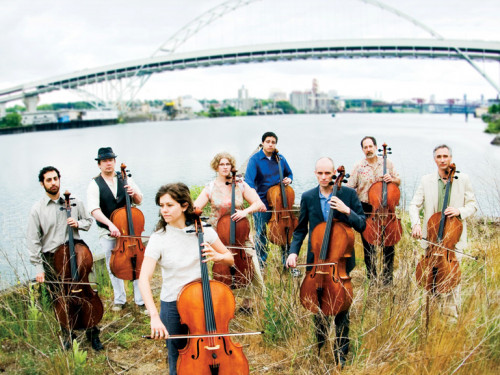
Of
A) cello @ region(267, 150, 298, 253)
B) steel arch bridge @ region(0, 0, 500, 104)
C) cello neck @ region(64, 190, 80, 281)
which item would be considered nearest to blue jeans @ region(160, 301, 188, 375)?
cello neck @ region(64, 190, 80, 281)

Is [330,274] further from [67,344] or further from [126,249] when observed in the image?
[67,344]

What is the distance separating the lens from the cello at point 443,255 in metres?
3.24

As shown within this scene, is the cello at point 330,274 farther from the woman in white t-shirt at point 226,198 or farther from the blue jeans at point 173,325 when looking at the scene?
the woman in white t-shirt at point 226,198

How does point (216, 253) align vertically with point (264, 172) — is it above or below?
below

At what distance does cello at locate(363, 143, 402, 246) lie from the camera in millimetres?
3986

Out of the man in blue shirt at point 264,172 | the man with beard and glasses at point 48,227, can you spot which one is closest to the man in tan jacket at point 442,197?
the man in blue shirt at point 264,172

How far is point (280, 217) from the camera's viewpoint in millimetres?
4496

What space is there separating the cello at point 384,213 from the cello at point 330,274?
119cm

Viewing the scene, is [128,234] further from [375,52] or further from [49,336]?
[375,52]

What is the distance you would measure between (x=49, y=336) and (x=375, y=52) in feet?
146

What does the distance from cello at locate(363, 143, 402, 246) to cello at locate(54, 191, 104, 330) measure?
2.28 m

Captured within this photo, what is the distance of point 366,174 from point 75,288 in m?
2.67

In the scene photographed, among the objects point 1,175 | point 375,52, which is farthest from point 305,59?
point 1,175

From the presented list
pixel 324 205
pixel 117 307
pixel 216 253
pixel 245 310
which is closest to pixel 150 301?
pixel 216 253
